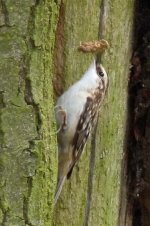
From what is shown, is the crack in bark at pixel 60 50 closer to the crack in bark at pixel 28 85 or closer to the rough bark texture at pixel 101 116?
the rough bark texture at pixel 101 116

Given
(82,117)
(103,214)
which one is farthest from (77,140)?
(103,214)

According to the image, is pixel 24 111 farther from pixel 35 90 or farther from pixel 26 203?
pixel 26 203

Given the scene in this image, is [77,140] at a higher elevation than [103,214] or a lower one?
higher

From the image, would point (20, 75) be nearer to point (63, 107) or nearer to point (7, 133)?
point (7, 133)

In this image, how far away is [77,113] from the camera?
2.85 m

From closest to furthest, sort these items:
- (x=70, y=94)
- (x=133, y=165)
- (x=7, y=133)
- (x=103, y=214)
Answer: (x=7, y=133)
(x=70, y=94)
(x=103, y=214)
(x=133, y=165)

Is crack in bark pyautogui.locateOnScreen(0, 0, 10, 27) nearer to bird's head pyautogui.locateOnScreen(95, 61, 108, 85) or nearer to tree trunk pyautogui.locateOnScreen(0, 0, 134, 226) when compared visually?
tree trunk pyautogui.locateOnScreen(0, 0, 134, 226)

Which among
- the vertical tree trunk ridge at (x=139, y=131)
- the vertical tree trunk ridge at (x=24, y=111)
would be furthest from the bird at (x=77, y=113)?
the vertical tree trunk ridge at (x=24, y=111)

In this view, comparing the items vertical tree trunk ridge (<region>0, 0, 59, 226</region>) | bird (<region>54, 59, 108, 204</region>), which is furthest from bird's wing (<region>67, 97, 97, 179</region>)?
vertical tree trunk ridge (<region>0, 0, 59, 226</region>)

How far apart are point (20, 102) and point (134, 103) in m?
0.80

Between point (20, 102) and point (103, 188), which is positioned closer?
point (20, 102)

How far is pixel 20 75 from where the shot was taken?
7.71ft

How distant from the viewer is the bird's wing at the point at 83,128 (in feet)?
9.10

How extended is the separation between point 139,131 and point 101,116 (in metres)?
0.29
